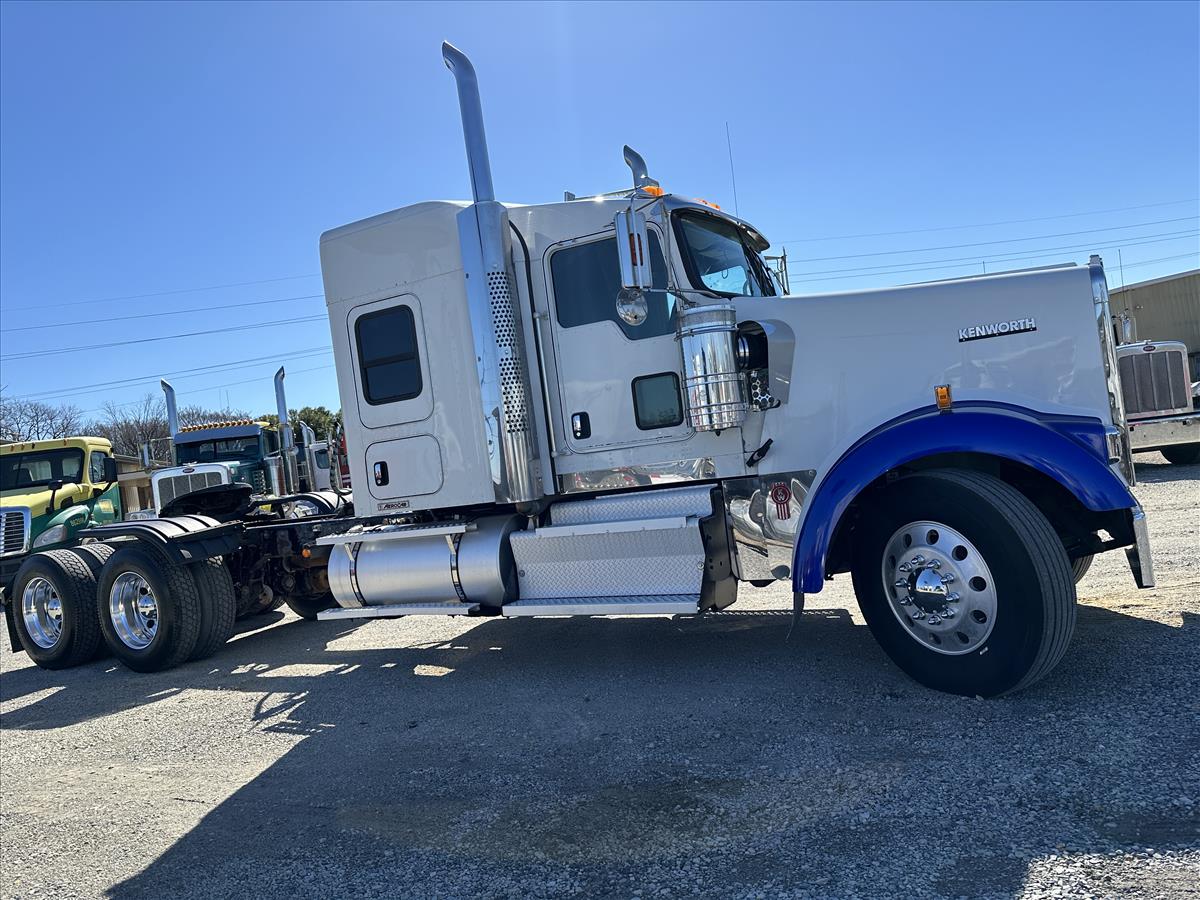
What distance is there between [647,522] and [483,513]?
142cm

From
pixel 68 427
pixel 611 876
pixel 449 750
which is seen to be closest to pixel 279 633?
pixel 449 750

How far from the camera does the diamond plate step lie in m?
4.80

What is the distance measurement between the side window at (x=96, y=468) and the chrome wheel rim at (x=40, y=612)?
5.69m

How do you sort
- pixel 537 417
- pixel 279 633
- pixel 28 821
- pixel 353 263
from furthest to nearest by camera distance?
pixel 279 633
pixel 353 263
pixel 537 417
pixel 28 821

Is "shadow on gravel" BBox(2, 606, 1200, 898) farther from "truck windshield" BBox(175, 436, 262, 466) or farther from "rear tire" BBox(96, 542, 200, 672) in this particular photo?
"truck windshield" BBox(175, 436, 262, 466)

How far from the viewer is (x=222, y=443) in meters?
14.2

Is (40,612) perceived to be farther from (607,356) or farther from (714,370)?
(714,370)

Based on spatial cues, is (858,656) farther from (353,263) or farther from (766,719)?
(353,263)

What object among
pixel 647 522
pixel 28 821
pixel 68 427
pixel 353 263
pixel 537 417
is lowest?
pixel 28 821

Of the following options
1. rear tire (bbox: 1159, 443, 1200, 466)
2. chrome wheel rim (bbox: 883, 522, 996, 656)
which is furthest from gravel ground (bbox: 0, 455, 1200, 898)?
rear tire (bbox: 1159, 443, 1200, 466)

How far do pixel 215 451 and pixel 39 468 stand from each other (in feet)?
8.23

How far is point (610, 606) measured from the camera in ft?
16.4

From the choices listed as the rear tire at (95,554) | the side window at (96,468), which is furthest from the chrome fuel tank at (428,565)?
the side window at (96,468)

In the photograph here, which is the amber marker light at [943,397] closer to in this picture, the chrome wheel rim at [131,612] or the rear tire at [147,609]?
the rear tire at [147,609]
